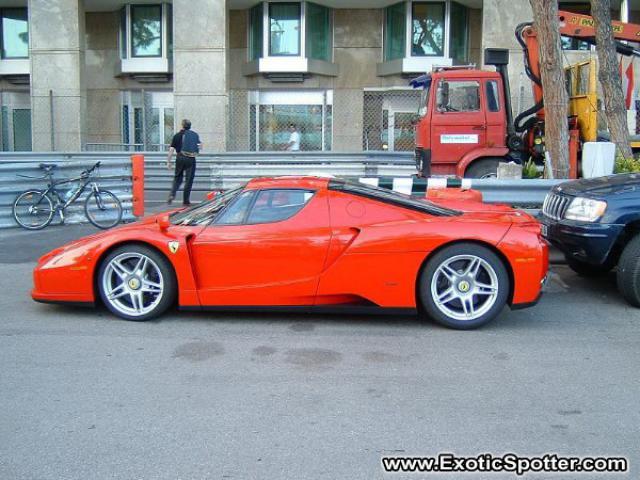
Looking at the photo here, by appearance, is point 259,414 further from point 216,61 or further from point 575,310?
point 216,61

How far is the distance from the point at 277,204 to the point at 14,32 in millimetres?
22058

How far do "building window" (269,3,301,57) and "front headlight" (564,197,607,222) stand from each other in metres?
16.3

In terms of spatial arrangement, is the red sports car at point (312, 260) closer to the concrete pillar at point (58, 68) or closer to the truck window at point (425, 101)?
the truck window at point (425, 101)

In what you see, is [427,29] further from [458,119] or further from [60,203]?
[60,203]

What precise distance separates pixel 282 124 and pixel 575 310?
16.5 meters

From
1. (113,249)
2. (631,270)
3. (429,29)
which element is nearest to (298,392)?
(113,249)

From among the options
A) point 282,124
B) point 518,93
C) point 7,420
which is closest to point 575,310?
point 7,420

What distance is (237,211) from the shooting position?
249 inches

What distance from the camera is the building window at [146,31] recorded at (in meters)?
23.3

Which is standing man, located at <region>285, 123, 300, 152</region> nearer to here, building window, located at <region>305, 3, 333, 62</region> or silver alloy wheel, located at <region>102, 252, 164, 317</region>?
building window, located at <region>305, 3, 333, 62</region>

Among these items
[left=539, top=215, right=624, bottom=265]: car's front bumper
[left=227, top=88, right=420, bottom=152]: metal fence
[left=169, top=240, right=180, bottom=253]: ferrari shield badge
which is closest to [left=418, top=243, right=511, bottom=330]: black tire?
[left=539, top=215, right=624, bottom=265]: car's front bumper

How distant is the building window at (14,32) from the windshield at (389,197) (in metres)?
21.6

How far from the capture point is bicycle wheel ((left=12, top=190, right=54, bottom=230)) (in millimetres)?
11492

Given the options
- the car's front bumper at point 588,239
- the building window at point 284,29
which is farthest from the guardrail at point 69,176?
the building window at point 284,29
